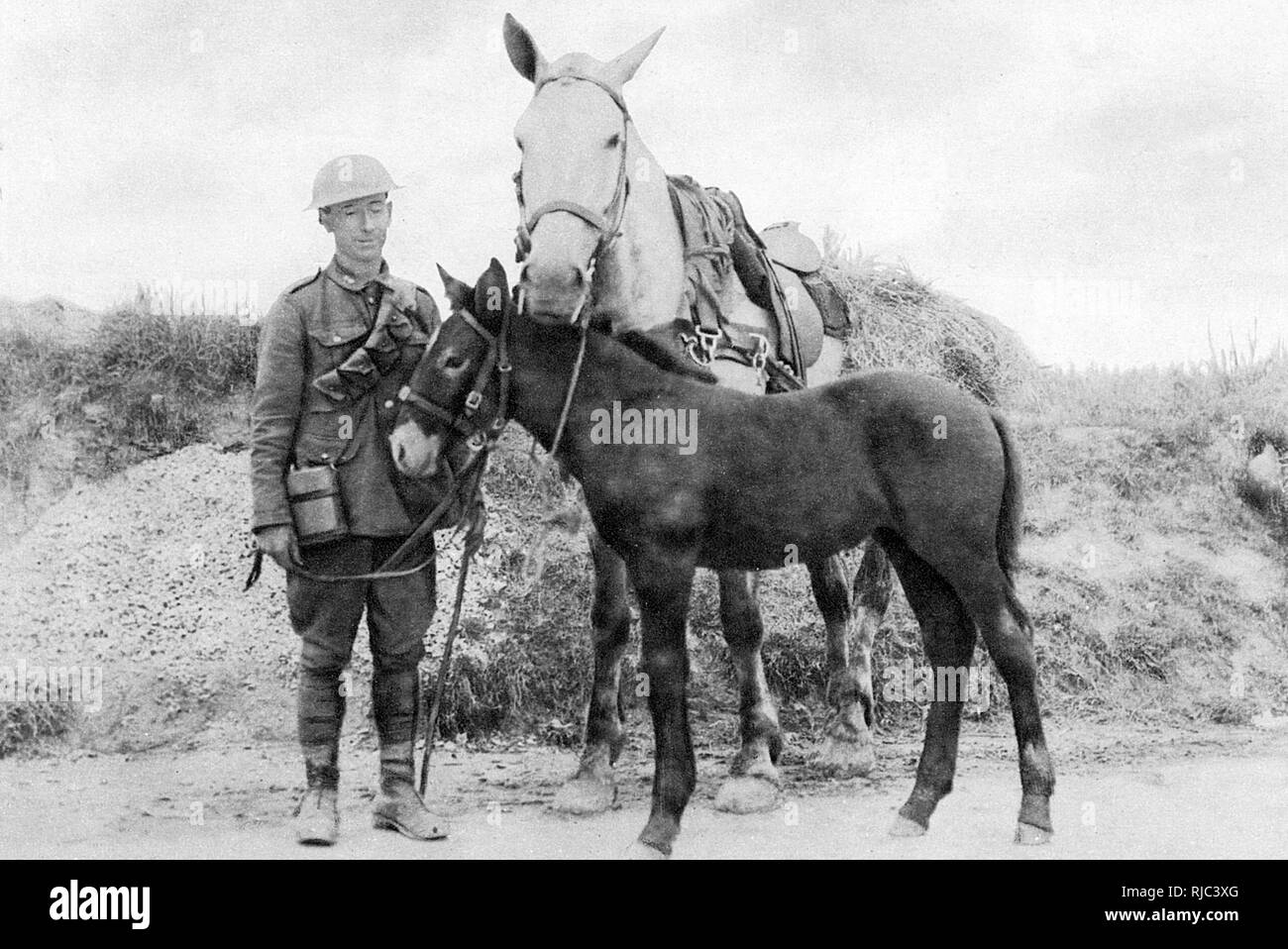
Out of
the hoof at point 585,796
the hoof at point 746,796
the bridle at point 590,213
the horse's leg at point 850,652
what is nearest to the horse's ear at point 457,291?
the bridle at point 590,213

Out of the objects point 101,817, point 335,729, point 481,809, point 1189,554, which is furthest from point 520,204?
point 1189,554

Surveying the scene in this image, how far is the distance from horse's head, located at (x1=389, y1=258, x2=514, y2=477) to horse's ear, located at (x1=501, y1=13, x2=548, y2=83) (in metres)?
1.42

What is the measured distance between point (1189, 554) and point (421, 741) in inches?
225

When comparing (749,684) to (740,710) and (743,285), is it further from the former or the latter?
(743,285)

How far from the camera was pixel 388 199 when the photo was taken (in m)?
6.28


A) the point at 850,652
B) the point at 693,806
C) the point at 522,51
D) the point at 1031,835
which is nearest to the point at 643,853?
the point at 693,806

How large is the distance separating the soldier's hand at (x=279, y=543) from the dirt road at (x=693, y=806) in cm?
121

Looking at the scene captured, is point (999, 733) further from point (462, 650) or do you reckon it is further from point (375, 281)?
point (375, 281)

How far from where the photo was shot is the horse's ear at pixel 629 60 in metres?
6.45
